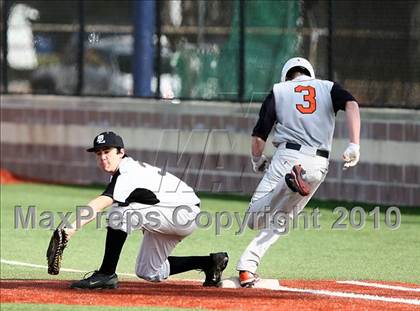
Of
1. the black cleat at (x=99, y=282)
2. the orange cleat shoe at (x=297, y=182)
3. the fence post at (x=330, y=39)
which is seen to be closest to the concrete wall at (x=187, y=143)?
the fence post at (x=330, y=39)

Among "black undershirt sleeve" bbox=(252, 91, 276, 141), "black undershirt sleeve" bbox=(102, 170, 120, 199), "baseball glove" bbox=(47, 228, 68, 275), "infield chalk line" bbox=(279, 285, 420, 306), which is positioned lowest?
"infield chalk line" bbox=(279, 285, 420, 306)

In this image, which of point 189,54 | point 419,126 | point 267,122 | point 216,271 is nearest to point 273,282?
point 216,271

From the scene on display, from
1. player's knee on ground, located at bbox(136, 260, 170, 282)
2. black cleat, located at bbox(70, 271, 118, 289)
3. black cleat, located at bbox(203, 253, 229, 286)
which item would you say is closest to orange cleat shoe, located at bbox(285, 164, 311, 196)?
black cleat, located at bbox(203, 253, 229, 286)

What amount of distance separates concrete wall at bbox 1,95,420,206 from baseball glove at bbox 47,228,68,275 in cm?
804

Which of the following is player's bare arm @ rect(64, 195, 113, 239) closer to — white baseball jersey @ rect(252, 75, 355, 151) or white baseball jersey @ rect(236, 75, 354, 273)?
white baseball jersey @ rect(236, 75, 354, 273)

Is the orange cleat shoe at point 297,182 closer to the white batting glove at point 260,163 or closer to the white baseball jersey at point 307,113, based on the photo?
the white baseball jersey at point 307,113

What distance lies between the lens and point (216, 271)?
1075 cm

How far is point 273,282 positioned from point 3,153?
11.9 meters

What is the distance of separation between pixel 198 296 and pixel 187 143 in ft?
32.0

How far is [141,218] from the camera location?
1030cm

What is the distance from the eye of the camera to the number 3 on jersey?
10617mm

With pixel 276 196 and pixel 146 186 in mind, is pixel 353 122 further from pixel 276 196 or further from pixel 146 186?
pixel 146 186

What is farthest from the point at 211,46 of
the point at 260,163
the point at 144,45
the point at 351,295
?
the point at 351,295

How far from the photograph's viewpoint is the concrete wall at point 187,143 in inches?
696
